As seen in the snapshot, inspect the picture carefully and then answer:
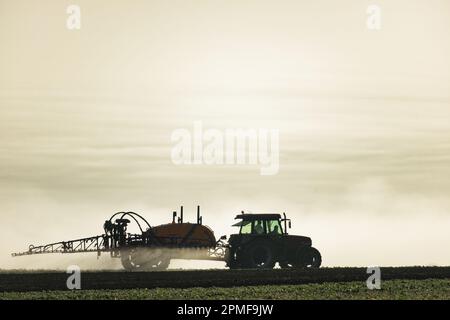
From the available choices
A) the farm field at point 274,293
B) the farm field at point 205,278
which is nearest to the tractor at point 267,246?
the farm field at point 205,278

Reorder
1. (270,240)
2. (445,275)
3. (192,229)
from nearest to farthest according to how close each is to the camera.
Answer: (445,275) < (270,240) < (192,229)

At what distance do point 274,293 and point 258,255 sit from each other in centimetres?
1511

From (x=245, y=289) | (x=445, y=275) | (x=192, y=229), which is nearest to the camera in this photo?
(x=245, y=289)

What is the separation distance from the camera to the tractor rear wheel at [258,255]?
4444cm

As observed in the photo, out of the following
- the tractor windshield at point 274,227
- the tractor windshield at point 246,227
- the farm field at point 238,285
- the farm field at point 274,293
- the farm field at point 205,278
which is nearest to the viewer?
the farm field at point 274,293

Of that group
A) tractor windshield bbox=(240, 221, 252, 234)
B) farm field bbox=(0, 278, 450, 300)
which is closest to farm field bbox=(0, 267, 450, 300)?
farm field bbox=(0, 278, 450, 300)

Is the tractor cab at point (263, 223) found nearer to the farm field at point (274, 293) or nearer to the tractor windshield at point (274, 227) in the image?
the tractor windshield at point (274, 227)

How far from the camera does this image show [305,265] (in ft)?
148

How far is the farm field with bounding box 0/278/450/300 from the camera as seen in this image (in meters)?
28.3

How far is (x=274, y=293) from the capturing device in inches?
1160

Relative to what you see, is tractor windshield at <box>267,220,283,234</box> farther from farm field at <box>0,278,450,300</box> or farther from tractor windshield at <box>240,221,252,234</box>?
farm field at <box>0,278,450,300</box>

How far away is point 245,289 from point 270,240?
1388 centimetres
